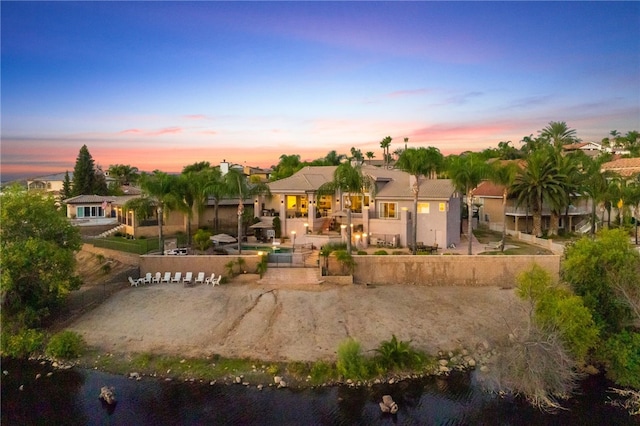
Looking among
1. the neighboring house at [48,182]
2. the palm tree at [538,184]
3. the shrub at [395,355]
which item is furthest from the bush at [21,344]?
the neighboring house at [48,182]

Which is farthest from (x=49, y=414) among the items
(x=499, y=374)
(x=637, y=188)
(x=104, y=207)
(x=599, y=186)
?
(x=637, y=188)

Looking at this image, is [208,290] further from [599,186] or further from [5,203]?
[599,186]

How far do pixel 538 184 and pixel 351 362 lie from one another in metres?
30.3

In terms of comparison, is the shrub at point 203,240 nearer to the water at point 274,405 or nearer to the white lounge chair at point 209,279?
the white lounge chair at point 209,279

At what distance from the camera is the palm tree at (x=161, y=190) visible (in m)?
31.2

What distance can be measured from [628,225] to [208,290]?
3889cm

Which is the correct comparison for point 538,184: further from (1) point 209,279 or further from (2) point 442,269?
(1) point 209,279

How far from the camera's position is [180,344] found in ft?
72.0

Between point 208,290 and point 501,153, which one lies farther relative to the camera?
point 501,153

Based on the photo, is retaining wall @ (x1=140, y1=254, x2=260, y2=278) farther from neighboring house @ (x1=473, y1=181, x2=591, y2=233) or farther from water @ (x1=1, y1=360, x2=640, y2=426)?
neighboring house @ (x1=473, y1=181, x2=591, y2=233)

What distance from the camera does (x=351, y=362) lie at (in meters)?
19.7

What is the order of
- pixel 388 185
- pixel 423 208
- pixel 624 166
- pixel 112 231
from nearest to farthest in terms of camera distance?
pixel 423 208 → pixel 388 185 → pixel 112 231 → pixel 624 166

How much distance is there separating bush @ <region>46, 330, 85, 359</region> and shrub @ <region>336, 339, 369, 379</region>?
42.5ft

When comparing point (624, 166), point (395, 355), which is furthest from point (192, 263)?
point (624, 166)
